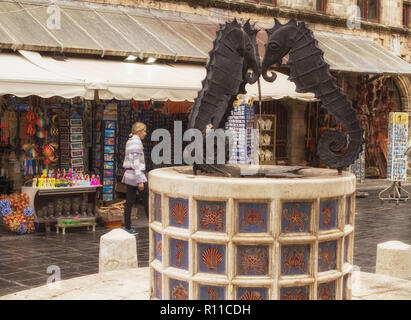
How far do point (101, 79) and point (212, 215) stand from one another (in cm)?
638

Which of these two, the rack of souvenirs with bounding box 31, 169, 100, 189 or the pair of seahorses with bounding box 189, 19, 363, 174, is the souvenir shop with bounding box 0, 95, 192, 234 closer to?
the rack of souvenirs with bounding box 31, 169, 100, 189

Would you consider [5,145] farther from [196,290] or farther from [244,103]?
[196,290]

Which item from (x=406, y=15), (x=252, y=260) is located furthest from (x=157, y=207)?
(x=406, y=15)

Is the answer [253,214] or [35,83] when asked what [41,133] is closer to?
[35,83]

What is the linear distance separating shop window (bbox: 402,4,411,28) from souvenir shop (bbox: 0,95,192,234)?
435 inches

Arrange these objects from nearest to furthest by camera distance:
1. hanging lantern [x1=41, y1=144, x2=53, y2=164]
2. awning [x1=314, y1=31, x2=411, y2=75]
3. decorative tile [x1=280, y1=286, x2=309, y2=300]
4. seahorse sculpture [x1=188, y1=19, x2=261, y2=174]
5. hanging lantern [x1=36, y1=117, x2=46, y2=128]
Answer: decorative tile [x1=280, y1=286, x2=309, y2=300] → seahorse sculpture [x1=188, y1=19, x2=261, y2=174] → hanging lantern [x1=41, y1=144, x2=53, y2=164] → hanging lantern [x1=36, y1=117, x2=46, y2=128] → awning [x1=314, y1=31, x2=411, y2=75]

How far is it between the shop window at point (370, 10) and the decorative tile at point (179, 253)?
634 inches

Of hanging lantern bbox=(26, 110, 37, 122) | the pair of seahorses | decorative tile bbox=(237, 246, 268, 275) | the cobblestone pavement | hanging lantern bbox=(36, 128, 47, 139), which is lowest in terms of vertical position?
the cobblestone pavement

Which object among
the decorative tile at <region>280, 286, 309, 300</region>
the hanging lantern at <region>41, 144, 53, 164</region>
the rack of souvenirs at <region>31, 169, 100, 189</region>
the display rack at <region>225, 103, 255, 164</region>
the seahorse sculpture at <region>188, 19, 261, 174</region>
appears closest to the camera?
the decorative tile at <region>280, 286, 309, 300</region>

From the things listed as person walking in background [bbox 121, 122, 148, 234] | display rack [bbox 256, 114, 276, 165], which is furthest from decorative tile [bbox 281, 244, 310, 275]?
display rack [bbox 256, 114, 276, 165]

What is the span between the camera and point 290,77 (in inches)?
205

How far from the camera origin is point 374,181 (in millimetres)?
19156

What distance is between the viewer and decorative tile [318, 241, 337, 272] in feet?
15.8

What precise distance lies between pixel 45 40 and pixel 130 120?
2.96 metres
